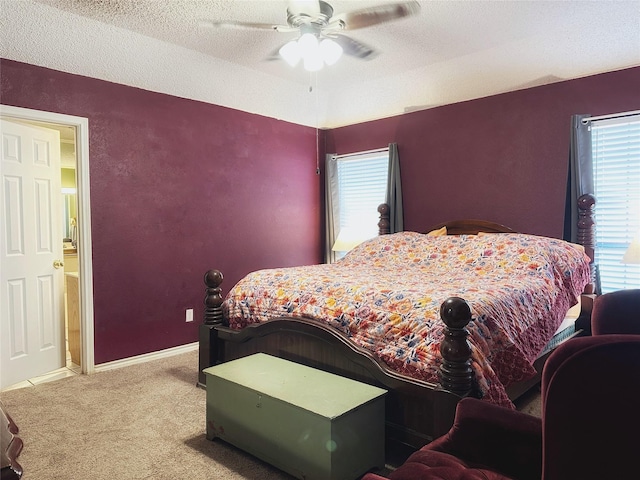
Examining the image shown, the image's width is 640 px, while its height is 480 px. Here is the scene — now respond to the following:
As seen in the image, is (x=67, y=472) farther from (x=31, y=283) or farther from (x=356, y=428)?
(x=31, y=283)

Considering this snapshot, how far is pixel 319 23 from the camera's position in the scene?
2.84m

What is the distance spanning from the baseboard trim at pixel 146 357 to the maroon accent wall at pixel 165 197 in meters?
0.05

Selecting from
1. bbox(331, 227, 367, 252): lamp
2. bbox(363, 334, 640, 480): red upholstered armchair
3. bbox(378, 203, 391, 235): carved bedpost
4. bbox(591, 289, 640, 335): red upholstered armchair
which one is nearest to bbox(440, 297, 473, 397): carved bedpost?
bbox(591, 289, 640, 335): red upholstered armchair

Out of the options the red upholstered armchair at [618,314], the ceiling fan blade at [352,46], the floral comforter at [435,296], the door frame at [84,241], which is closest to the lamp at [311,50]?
the ceiling fan blade at [352,46]

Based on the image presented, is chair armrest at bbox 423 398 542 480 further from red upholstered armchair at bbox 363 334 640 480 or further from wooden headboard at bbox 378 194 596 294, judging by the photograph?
Result: wooden headboard at bbox 378 194 596 294

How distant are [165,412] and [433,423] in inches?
68.0

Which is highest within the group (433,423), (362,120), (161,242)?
(362,120)

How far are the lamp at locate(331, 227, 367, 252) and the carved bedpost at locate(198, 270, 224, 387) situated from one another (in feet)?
6.84

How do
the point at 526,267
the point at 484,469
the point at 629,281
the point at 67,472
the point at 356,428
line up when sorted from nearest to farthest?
the point at 484,469
the point at 356,428
the point at 67,472
the point at 526,267
the point at 629,281

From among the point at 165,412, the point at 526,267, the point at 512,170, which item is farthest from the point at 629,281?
the point at 165,412

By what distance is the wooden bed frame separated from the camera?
1.88m

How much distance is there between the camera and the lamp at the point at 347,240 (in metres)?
4.92

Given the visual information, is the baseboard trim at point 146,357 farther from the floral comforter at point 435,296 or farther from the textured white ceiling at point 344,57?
the textured white ceiling at point 344,57

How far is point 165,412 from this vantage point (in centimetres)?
279
